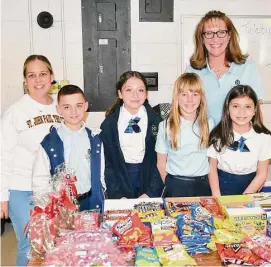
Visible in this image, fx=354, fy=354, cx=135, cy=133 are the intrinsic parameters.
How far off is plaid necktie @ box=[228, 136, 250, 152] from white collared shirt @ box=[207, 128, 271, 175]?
0.5 inches

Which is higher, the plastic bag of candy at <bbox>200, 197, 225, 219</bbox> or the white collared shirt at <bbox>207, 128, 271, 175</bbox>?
the white collared shirt at <bbox>207, 128, 271, 175</bbox>

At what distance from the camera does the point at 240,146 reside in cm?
203

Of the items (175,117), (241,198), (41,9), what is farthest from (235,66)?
(41,9)

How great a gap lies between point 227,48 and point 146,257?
1618 millimetres

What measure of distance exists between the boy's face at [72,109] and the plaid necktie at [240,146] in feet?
2.87

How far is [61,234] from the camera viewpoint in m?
1.37

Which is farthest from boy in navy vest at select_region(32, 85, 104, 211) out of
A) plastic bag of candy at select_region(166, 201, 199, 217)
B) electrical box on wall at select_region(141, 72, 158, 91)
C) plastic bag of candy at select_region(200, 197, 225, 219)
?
electrical box on wall at select_region(141, 72, 158, 91)

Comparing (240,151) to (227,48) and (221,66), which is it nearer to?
(221,66)

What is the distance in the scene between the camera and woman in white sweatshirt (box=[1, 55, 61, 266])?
6.64 ft

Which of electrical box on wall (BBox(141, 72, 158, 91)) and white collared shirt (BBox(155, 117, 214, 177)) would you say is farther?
electrical box on wall (BBox(141, 72, 158, 91))

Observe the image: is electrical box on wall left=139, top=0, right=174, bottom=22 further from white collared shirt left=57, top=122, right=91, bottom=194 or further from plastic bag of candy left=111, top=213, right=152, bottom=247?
plastic bag of candy left=111, top=213, right=152, bottom=247

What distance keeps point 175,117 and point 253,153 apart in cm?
49

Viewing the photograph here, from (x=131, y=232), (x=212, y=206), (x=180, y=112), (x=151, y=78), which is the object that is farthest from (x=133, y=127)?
(x=151, y=78)

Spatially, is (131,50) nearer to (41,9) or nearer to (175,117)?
(41,9)
